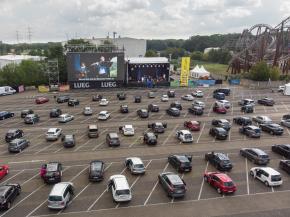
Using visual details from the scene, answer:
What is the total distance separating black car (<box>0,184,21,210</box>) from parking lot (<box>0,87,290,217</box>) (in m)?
0.42

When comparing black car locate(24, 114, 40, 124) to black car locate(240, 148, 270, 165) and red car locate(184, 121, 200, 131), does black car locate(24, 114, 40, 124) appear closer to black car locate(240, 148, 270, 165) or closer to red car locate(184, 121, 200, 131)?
red car locate(184, 121, 200, 131)

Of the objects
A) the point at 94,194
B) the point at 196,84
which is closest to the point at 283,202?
the point at 94,194

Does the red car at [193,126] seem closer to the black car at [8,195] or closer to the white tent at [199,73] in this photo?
the black car at [8,195]

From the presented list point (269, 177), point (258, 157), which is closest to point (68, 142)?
point (258, 157)

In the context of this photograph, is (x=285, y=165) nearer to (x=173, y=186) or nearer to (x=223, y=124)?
(x=173, y=186)

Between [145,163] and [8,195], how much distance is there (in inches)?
527

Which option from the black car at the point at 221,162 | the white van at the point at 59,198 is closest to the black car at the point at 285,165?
the black car at the point at 221,162

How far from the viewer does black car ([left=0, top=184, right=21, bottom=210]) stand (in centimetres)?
2227

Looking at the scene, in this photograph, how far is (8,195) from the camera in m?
23.0

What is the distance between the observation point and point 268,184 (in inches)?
1041

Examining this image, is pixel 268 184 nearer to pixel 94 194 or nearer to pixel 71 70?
pixel 94 194

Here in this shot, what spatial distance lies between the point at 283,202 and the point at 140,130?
23.2 metres

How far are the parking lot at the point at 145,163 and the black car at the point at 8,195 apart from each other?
42 cm

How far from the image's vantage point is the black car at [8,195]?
73.0ft
